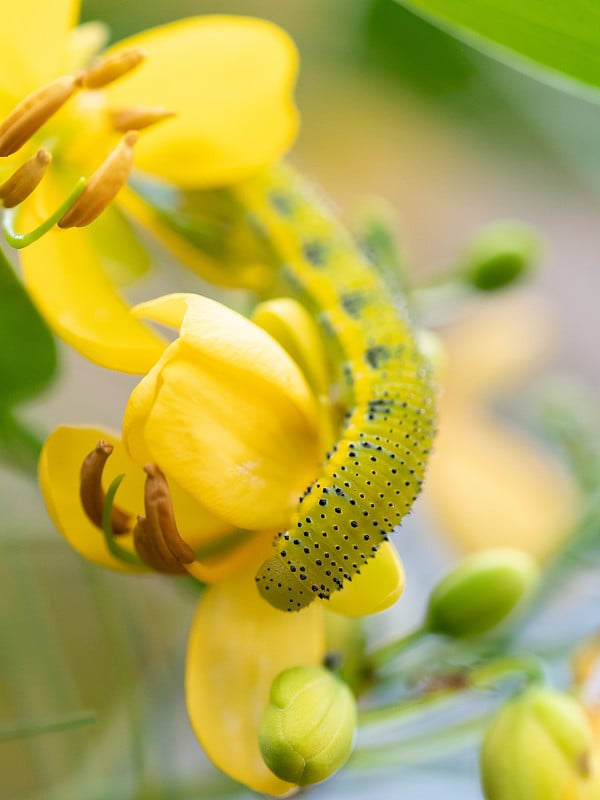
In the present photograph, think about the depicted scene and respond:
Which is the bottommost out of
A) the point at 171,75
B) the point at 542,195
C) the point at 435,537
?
the point at 542,195

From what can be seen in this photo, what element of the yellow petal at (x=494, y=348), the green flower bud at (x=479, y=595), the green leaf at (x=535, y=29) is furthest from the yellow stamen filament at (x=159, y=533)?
the yellow petal at (x=494, y=348)

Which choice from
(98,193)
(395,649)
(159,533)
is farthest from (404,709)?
Result: (98,193)

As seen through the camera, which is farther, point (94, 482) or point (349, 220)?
point (349, 220)

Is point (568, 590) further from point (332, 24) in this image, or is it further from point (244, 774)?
point (332, 24)

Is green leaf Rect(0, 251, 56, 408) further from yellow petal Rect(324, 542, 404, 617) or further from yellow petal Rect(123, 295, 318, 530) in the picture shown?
yellow petal Rect(324, 542, 404, 617)


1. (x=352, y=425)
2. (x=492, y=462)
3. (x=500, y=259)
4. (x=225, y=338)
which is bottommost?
(x=492, y=462)

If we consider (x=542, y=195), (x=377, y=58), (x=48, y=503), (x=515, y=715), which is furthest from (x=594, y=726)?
(x=542, y=195)

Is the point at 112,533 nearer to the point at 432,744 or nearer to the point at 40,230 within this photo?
the point at 40,230
